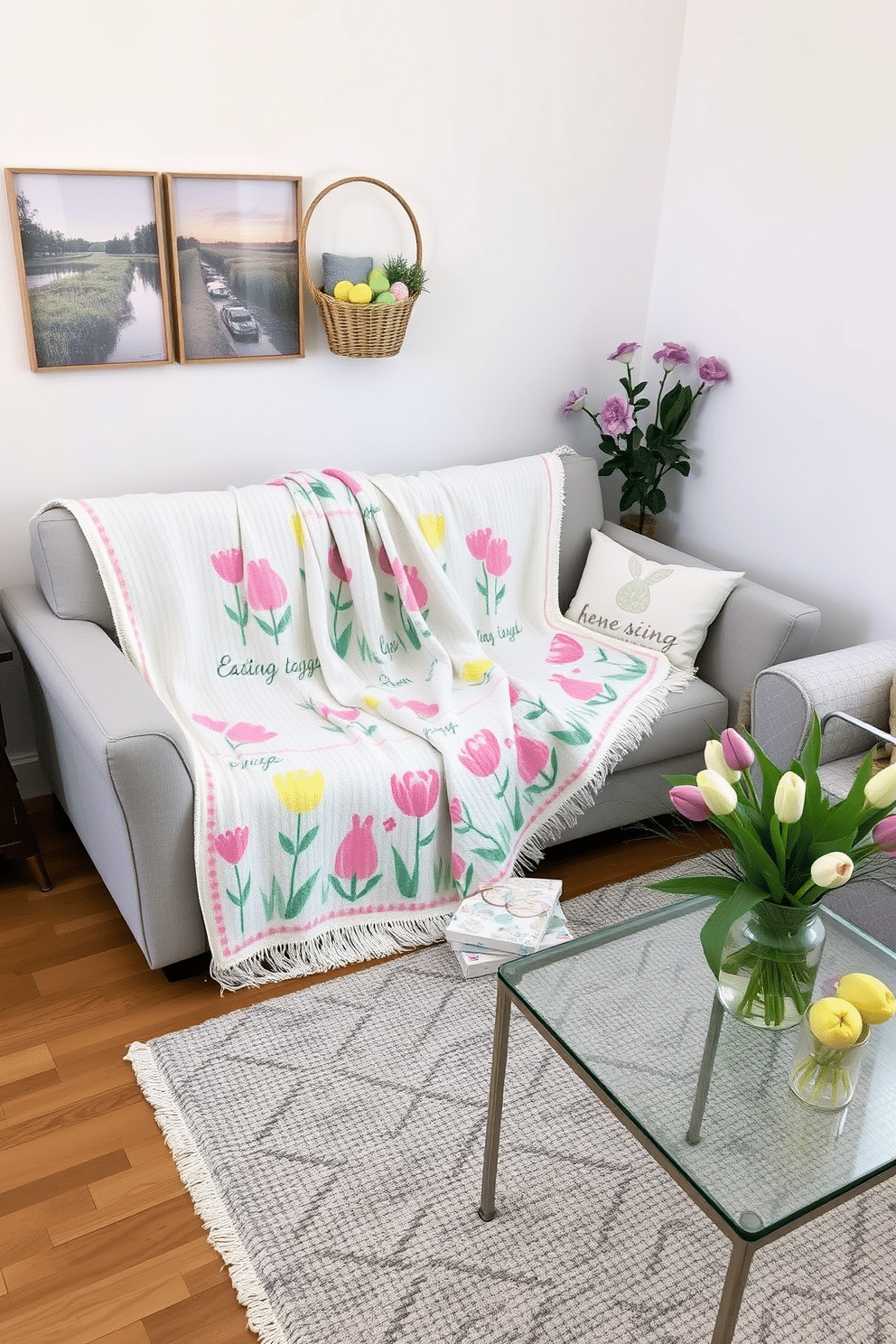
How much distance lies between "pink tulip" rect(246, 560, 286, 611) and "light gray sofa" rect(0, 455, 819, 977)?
0.33 m

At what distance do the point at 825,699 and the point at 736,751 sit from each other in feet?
3.50

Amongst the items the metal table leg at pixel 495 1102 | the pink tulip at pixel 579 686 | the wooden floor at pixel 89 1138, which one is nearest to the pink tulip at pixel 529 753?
the pink tulip at pixel 579 686

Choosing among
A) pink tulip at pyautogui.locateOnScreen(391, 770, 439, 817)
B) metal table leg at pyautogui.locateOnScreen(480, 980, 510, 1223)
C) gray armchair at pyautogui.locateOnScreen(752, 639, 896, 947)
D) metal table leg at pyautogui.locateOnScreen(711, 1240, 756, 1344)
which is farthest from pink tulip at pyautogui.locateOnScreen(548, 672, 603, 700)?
metal table leg at pyautogui.locateOnScreen(711, 1240, 756, 1344)

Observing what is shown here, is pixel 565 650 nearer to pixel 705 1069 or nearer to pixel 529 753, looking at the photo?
pixel 529 753

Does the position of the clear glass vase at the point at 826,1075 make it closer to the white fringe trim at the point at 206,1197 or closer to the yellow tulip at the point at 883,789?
the yellow tulip at the point at 883,789

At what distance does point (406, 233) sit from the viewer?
2846 mm

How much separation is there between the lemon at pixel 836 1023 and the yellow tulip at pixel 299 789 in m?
1.09

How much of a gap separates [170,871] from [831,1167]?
1.27m

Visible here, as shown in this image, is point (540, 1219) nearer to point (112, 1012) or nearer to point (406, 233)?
point (112, 1012)

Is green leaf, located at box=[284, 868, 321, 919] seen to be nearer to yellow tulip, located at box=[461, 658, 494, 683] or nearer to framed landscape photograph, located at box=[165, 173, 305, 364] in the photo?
yellow tulip, located at box=[461, 658, 494, 683]

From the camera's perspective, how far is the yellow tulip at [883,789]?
138 cm

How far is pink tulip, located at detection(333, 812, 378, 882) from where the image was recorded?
7.41ft

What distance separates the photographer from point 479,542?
2.88 metres

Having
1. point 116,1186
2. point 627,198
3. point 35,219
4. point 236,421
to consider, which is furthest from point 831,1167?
point 627,198
